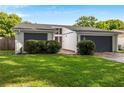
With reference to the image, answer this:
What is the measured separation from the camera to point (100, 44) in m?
26.9

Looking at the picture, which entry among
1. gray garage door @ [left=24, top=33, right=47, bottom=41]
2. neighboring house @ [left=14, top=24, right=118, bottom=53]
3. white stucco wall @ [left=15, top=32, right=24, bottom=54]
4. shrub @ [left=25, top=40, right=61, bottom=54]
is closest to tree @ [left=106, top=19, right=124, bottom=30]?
neighboring house @ [left=14, top=24, right=118, bottom=53]

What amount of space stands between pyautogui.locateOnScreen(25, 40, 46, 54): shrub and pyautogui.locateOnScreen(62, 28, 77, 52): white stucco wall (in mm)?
4805

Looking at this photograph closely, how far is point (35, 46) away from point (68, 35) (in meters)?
7.47

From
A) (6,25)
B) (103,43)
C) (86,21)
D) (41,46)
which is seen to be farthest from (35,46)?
(86,21)

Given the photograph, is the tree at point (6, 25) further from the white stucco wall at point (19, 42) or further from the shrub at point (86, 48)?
the shrub at point (86, 48)

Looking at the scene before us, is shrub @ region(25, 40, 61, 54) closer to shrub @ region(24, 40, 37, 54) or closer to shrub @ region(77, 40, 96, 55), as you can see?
shrub @ region(24, 40, 37, 54)

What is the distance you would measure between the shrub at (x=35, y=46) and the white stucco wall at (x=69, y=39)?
4.80 m

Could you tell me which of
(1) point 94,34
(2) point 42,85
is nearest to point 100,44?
(1) point 94,34

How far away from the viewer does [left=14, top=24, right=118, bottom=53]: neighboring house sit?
23266 millimetres

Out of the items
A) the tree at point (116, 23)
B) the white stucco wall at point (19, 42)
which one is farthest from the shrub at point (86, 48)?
the tree at point (116, 23)

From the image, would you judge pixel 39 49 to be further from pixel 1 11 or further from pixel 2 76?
pixel 1 11

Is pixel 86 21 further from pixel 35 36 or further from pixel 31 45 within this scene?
pixel 31 45
